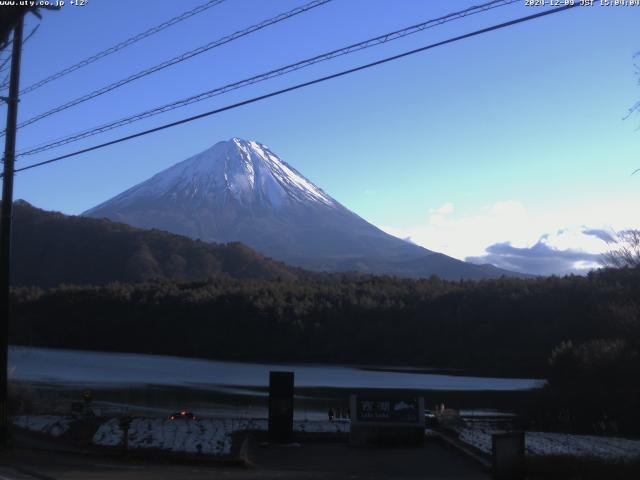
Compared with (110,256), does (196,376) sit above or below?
below

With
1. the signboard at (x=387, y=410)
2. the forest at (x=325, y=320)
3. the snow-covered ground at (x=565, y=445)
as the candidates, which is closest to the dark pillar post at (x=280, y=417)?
the signboard at (x=387, y=410)

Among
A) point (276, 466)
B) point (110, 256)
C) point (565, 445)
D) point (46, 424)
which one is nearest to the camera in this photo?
point (276, 466)

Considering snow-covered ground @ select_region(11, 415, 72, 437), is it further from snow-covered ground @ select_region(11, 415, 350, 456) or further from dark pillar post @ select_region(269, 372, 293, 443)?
dark pillar post @ select_region(269, 372, 293, 443)

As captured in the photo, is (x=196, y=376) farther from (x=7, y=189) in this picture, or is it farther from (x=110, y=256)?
(x=110, y=256)

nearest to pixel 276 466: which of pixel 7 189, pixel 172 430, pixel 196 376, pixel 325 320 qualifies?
pixel 172 430

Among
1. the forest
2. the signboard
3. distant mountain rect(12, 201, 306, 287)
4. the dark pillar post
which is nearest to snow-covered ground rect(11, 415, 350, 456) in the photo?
the dark pillar post

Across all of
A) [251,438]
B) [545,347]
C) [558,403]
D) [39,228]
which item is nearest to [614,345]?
[558,403]

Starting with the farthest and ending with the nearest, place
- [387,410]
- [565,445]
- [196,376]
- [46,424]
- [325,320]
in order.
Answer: [325,320], [196,376], [46,424], [387,410], [565,445]
